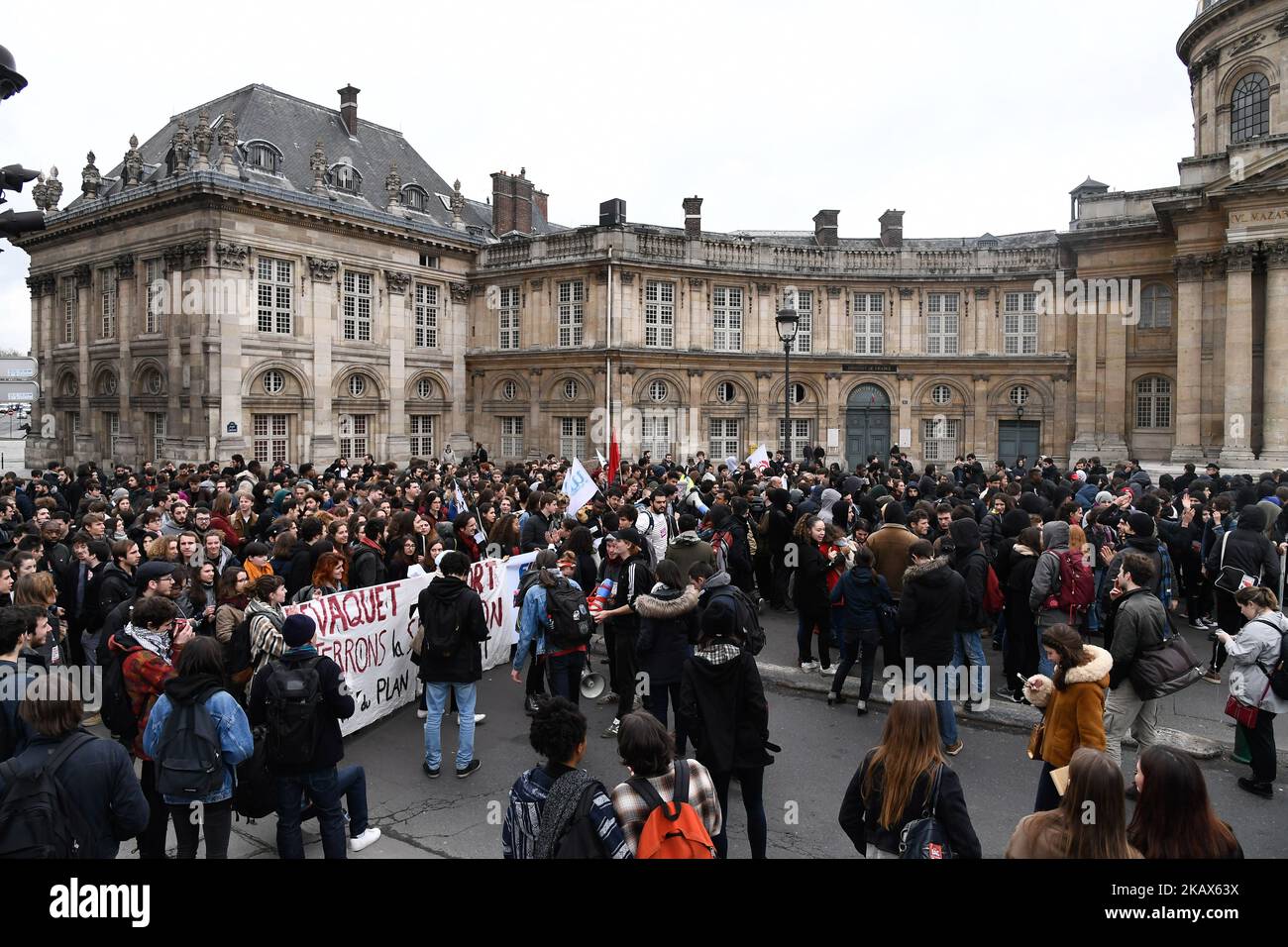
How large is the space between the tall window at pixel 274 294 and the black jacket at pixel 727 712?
99.4 ft

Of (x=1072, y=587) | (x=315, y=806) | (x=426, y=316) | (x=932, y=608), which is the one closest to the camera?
(x=315, y=806)

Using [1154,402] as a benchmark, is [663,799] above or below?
below

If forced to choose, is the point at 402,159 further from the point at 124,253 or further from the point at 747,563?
the point at 747,563

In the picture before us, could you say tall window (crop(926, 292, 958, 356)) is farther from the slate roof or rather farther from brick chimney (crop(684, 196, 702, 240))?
the slate roof

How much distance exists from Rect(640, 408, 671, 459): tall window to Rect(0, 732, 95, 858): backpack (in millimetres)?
30431

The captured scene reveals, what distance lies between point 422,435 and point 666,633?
3180 cm

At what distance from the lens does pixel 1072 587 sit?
26.7 ft

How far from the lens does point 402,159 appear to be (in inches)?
1549

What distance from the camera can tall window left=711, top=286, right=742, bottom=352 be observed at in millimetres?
34750

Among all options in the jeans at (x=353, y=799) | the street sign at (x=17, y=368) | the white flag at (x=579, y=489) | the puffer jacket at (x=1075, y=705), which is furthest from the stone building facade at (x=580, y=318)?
the puffer jacket at (x=1075, y=705)

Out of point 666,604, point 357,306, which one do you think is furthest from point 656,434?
point 666,604

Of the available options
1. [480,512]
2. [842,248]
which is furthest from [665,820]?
[842,248]

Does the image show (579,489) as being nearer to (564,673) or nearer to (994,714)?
(564,673)

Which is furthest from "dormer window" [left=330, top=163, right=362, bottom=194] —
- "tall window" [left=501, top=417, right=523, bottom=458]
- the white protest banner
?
the white protest banner
